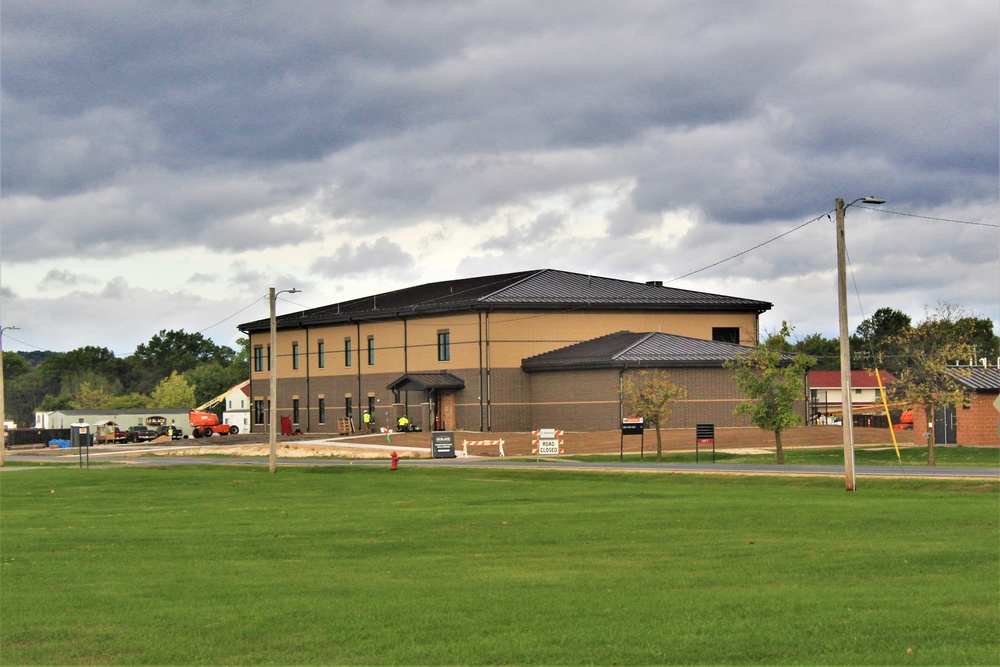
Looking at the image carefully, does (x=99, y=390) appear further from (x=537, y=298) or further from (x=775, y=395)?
(x=775, y=395)

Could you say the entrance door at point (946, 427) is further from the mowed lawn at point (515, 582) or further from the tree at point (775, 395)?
the mowed lawn at point (515, 582)

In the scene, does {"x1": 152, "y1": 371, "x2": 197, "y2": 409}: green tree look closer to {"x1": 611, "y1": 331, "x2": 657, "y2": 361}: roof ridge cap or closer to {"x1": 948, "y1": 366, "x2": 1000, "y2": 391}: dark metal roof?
Answer: {"x1": 611, "y1": 331, "x2": 657, "y2": 361}: roof ridge cap

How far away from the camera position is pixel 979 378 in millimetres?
58094

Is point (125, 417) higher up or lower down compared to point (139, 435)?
higher up

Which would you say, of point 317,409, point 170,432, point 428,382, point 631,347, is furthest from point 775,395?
point 170,432

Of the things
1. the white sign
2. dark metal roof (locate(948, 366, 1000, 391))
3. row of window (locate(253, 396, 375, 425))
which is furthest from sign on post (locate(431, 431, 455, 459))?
row of window (locate(253, 396, 375, 425))

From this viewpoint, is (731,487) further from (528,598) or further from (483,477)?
(528,598)

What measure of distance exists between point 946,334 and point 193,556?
45543 mm

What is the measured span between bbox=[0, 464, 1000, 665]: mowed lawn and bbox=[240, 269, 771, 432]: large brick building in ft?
147

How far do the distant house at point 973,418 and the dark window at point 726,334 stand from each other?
25.4 meters

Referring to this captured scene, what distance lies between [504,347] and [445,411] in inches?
240

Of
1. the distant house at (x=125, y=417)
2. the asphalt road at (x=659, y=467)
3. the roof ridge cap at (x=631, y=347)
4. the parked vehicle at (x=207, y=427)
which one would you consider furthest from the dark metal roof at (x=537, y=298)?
the distant house at (x=125, y=417)

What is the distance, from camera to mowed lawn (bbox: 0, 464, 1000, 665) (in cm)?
1125

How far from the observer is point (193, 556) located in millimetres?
18438
